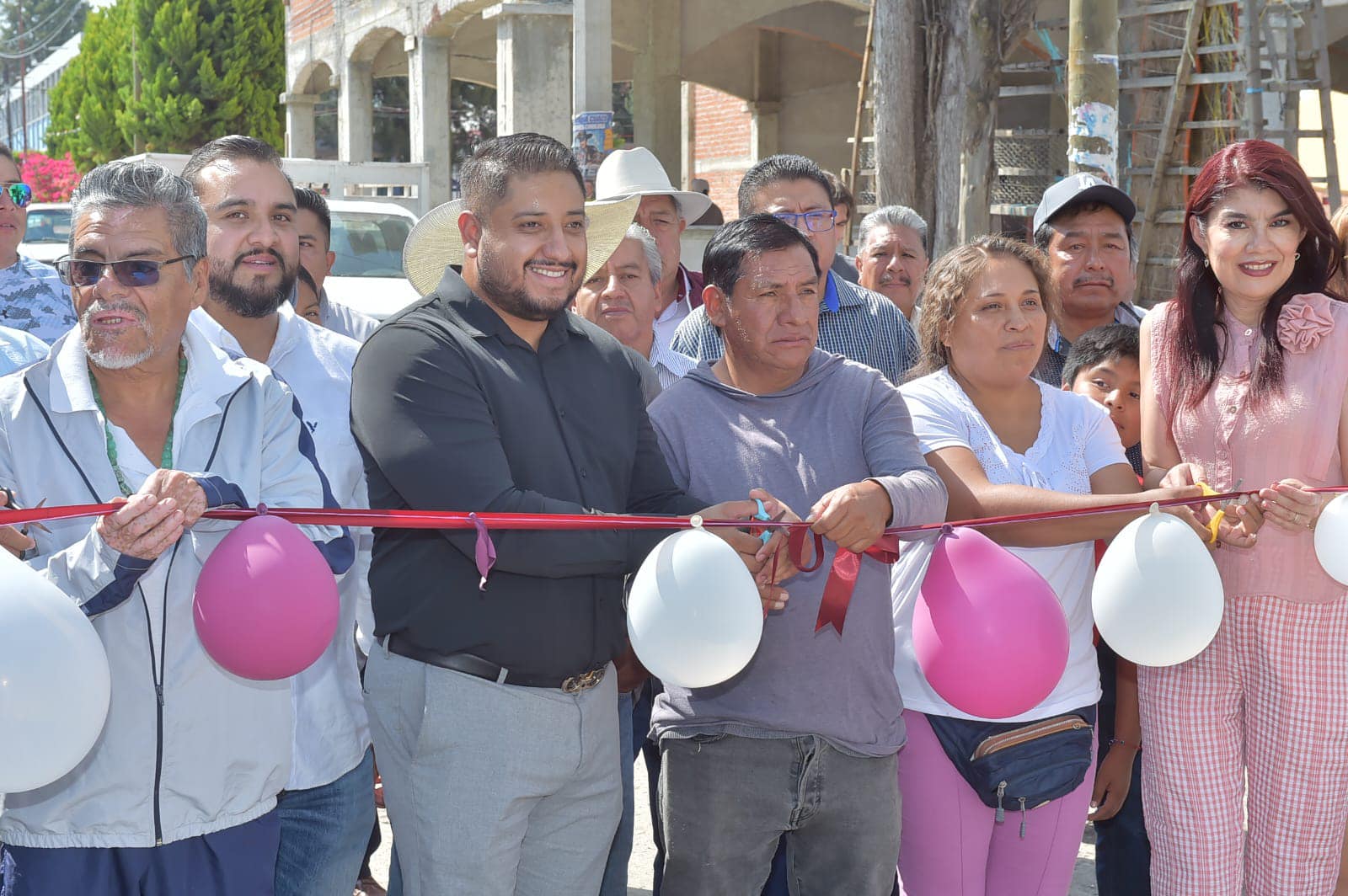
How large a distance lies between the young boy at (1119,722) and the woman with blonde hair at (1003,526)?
505 millimetres

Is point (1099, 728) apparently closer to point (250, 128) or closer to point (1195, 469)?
point (1195, 469)

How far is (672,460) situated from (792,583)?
1.34 feet

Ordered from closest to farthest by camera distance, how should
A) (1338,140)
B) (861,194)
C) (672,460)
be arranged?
(672,460), (861,194), (1338,140)

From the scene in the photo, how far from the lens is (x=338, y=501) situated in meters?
3.03

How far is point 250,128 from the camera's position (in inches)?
1230

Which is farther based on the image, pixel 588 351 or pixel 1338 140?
pixel 1338 140

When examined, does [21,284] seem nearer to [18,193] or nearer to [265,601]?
[18,193]

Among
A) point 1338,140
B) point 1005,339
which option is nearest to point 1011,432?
point 1005,339

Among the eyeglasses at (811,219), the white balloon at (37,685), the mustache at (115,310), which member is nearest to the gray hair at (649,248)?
the eyeglasses at (811,219)

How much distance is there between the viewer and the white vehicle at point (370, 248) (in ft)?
30.7

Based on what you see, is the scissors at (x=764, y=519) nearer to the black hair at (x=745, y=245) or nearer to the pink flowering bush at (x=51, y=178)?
the black hair at (x=745, y=245)

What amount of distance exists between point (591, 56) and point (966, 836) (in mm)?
10898

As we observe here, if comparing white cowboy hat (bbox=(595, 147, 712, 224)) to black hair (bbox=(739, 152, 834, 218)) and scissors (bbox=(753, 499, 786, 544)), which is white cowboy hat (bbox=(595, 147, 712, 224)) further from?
scissors (bbox=(753, 499, 786, 544))

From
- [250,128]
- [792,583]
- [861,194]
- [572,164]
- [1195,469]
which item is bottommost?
[792,583]
